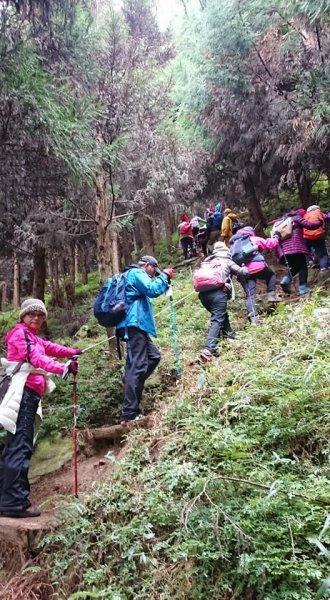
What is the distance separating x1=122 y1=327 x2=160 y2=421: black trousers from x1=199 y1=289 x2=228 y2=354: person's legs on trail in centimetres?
116

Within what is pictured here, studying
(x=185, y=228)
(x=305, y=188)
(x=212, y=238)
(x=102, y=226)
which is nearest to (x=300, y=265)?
(x=102, y=226)

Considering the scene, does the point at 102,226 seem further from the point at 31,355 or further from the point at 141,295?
the point at 31,355

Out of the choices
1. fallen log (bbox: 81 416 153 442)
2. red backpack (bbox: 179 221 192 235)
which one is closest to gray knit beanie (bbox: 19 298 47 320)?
fallen log (bbox: 81 416 153 442)

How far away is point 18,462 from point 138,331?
6.52 feet

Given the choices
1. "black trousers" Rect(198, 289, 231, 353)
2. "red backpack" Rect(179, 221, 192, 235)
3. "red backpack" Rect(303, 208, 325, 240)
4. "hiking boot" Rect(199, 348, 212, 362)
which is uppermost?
"red backpack" Rect(179, 221, 192, 235)

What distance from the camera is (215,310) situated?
681 centimetres

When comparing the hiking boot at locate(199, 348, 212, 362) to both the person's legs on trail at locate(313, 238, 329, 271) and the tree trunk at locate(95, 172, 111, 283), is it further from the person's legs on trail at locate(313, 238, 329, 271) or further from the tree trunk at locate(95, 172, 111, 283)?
the person's legs on trail at locate(313, 238, 329, 271)

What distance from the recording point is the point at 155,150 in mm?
11898

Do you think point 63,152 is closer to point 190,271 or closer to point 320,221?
point 320,221

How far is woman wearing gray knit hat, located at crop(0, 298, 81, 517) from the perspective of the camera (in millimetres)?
4410

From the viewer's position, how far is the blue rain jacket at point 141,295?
18.4ft

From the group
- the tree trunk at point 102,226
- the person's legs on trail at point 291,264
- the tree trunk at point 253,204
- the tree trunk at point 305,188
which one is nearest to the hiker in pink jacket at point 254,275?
the person's legs on trail at point 291,264

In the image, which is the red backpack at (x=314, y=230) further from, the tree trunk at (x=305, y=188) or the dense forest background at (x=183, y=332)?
the tree trunk at (x=305, y=188)

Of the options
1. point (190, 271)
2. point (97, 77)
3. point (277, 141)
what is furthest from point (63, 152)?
point (190, 271)
